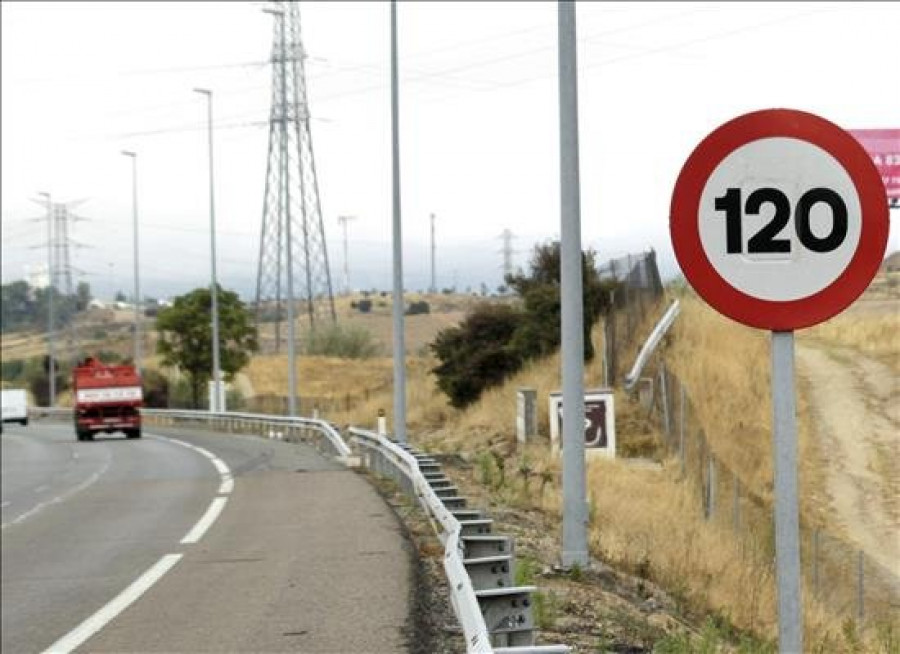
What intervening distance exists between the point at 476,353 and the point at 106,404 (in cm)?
2083

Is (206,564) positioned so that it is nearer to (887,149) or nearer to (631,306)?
(887,149)

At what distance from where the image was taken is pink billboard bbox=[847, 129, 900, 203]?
7.95m

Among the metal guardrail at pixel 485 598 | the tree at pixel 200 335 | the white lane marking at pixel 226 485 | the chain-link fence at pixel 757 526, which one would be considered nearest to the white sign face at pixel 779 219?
the metal guardrail at pixel 485 598

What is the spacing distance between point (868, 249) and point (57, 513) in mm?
20450

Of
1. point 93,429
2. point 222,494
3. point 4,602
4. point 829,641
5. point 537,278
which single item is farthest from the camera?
point 93,429

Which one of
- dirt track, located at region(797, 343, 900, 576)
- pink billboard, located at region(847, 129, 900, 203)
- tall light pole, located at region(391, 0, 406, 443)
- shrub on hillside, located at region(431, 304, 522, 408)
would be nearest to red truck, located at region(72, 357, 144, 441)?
shrub on hillside, located at region(431, 304, 522, 408)

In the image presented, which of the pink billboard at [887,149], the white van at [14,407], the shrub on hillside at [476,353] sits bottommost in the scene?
the white van at [14,407]

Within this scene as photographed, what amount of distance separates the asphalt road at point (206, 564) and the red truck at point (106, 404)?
956 inches

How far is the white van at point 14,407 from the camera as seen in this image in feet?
268

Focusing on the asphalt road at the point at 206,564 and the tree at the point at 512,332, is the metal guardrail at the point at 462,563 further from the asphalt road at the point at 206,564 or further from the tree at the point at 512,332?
the tree at the point at 512,332

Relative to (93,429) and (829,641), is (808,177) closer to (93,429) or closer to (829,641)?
(829,641)

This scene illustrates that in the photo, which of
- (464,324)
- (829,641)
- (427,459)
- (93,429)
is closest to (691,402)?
(427,459)

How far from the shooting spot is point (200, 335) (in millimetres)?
74750

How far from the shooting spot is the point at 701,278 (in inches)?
188
